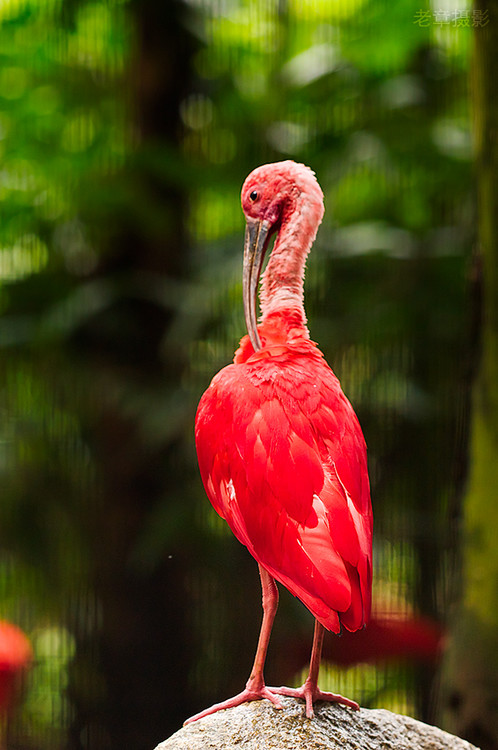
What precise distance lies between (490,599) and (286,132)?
1158 mm

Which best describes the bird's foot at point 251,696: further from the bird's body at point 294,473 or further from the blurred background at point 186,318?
the blurred background at point 186,318

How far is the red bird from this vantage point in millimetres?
846

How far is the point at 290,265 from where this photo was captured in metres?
0.96

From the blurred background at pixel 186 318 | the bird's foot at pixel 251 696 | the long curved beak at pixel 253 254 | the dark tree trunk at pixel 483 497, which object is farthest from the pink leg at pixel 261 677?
the blurred background at pixel 186 318

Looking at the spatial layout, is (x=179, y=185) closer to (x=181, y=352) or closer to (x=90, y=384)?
(x=181, y=352)

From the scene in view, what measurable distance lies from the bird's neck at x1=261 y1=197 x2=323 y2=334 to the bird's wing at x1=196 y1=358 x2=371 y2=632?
10 centimetres

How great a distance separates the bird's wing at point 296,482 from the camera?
2.75 feet

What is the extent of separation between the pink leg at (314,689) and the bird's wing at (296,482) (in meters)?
0.10

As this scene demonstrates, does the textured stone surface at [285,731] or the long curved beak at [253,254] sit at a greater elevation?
the long curved beak at [253,254]

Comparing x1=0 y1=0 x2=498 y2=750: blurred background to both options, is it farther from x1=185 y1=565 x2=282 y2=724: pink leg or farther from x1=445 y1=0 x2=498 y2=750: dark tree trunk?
x1=185 y1=565 x2=282 y2=724: pink leg

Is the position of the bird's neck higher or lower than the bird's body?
higher

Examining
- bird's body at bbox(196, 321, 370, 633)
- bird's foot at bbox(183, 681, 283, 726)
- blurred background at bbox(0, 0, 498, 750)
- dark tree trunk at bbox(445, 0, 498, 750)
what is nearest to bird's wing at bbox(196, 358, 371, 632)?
bird's body at bbox(196, 321, 370, 633)

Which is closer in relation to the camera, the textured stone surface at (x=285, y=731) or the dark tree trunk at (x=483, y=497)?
the textured stone surface at (x=285, y=731)

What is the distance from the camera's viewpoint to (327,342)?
5.70 feet
